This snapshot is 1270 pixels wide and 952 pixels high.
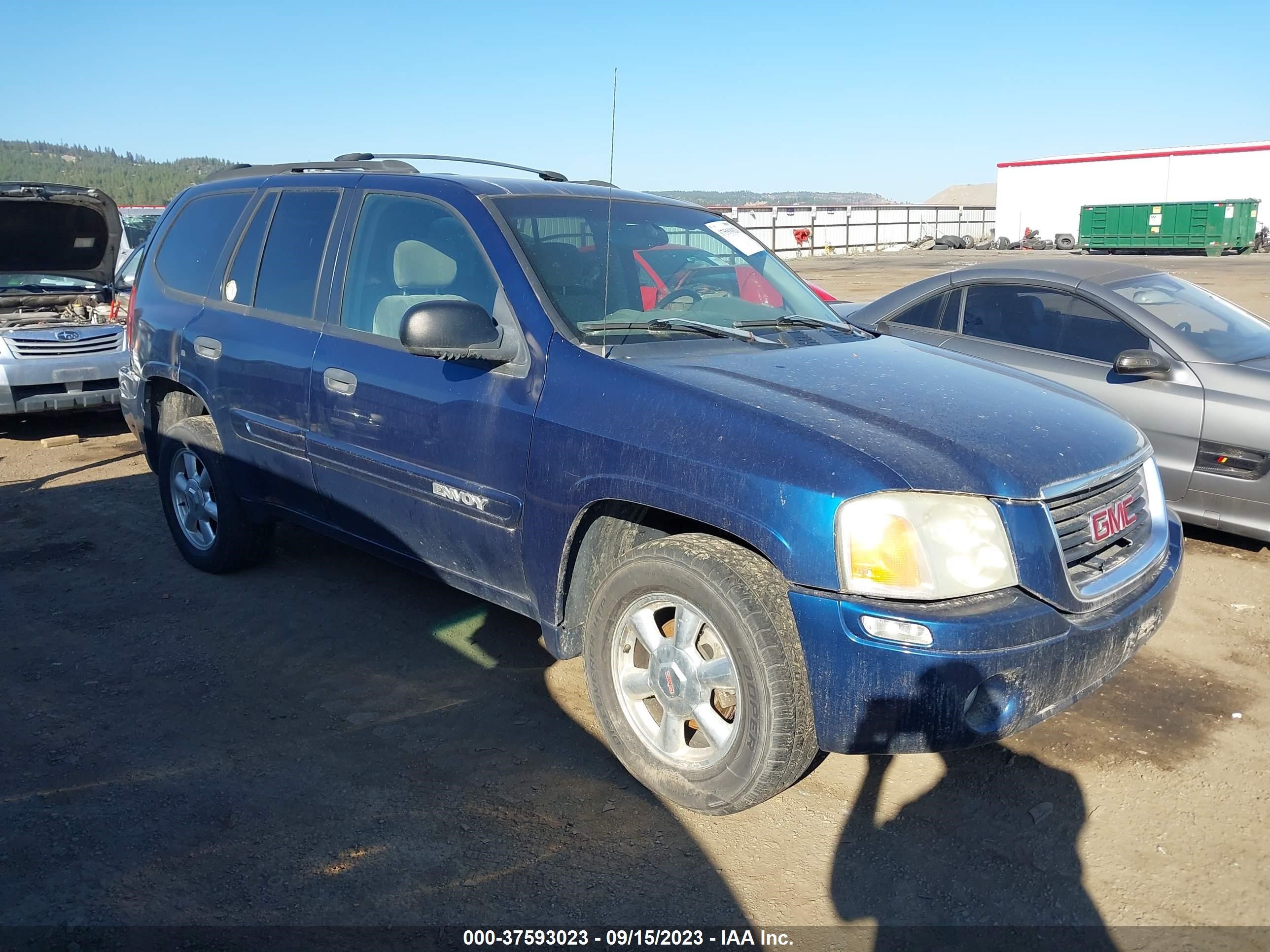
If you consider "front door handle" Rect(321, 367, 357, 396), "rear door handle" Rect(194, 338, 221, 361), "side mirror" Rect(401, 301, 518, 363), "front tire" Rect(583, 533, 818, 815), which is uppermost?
"side mirror" Rect(401, 301, 518, 363)

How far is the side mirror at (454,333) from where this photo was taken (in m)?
3.37

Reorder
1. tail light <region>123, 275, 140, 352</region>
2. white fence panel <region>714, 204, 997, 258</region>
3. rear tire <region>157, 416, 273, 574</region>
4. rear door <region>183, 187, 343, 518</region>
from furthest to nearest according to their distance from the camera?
white fence panel <region>714, 204, 997, 258</region>
tail light <region>123, 275, 140, 352</region>
rear tire <region>157, 416, 273, 574</region>
rear door <region>183, 187, 343, 518</region>

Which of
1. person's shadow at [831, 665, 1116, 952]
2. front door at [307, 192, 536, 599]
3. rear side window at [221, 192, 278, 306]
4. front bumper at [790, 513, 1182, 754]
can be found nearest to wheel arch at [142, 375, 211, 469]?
rear side window at [221, 192, 278, 306]

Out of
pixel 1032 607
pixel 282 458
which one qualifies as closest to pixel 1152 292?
pixel 1032 607

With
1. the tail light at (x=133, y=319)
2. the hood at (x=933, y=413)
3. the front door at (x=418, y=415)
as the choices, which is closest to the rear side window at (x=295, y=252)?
the front door at (x=418, y=415)

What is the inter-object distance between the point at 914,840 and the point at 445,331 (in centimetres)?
217

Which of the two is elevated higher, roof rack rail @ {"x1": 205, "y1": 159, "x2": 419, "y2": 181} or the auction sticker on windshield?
roof rack rail @ {"x1": 205, "y1": 159, "x2": 419, "y2": 181}

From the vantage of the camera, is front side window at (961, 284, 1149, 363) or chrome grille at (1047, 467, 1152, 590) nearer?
chrome grille at (1047, 467, 1152, 590)

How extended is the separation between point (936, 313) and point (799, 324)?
2909 millimetres

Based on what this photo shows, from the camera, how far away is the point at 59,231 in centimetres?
914

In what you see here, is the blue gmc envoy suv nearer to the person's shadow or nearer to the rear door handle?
the rear door handle

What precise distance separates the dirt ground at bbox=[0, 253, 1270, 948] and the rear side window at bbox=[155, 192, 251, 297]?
1.66m

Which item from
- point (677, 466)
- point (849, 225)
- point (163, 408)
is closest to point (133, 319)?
point (163, 408)

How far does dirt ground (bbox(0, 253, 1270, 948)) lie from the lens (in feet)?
9.12
